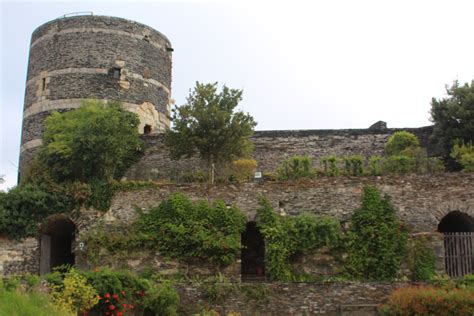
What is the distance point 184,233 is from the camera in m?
19.9

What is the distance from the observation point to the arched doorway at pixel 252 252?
21.7 meters

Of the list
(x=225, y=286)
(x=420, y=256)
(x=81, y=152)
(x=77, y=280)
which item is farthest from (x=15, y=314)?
(x=420, y=256)

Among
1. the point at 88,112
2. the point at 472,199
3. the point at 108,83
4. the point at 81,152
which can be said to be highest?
the point at 108,83

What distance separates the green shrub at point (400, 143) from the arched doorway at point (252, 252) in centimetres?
635

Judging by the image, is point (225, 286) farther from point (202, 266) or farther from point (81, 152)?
point (81, 152)

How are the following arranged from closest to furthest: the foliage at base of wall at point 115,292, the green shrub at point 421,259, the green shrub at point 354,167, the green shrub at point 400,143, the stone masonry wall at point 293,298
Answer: the foliage at base of wall at point 115,292 → the stone masonry wall at point 293,298 → the green shrub at point 421,259 → the green shrub at point 354,167 → the green shrub at point 400,143

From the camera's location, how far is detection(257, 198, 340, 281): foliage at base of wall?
1950 centimetres

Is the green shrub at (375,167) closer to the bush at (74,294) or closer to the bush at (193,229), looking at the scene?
the bush at (193,229)

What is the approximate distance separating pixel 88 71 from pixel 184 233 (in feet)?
32.5

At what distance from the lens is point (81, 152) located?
2152 cm

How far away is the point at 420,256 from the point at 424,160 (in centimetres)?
397

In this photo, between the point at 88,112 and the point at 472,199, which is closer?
the point at 472,199

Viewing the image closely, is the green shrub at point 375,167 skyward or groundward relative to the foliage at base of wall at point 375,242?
skyward

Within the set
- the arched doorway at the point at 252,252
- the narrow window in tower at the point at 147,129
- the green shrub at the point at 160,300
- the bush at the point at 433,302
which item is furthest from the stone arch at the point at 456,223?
the narrow window in tower at the point at 147,129
